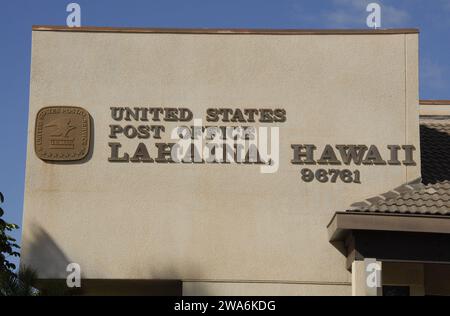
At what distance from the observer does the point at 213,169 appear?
18.0m

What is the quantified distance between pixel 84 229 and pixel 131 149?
188 cm

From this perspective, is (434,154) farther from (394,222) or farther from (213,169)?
(213,169)

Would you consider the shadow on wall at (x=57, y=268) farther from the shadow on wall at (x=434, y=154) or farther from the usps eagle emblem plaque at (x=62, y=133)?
the shadow on wall at (x=434, y=154)

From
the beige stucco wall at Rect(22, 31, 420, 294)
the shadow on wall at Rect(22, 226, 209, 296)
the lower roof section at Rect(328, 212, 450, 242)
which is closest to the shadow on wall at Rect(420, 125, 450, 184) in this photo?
the beige stucco wall at Rect(22, 31, 420, 294)

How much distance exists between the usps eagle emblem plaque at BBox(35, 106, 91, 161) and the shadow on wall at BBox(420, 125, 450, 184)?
7.02 meters

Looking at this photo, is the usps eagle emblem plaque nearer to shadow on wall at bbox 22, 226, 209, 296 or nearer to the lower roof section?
shadow on wall at bbox 22, 226, 209, 296

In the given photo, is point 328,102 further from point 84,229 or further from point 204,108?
point 84,229

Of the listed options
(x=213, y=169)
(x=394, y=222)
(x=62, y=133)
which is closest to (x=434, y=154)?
(x=394, y=222)

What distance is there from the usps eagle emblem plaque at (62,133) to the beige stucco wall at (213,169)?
0.17 m

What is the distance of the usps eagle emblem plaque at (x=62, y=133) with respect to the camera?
59.3 ft

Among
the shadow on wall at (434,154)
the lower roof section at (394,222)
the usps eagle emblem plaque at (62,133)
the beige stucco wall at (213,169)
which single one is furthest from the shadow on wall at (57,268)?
the shadow on wall at (434,154)

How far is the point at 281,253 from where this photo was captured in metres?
17.6

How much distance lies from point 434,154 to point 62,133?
804 cm

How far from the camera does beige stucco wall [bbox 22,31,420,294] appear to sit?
17.6 meters
